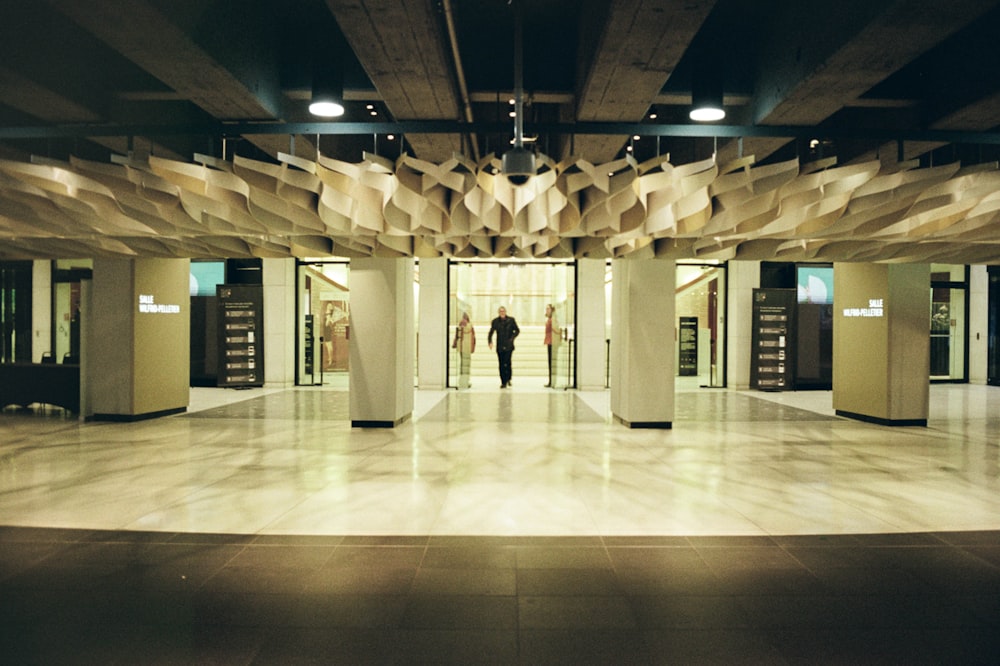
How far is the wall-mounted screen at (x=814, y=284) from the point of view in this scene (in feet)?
48.9

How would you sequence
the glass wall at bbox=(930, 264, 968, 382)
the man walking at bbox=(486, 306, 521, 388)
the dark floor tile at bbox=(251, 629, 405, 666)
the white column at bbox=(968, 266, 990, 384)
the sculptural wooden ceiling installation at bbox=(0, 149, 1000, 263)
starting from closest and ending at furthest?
1. the dark floor tile at bbox=(251, 629, 405, 666)
2. the sculptural wooden ceiling installation at bbox=(0, 149, 1000, 263)
3. the man walking at bbox=(486, 306, 521, 388)
4. the white column at bbox=(968, 266, 990, 384)
5. the glass wall at bbox=(930, 264, 968, 382)

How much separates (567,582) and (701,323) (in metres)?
15.3

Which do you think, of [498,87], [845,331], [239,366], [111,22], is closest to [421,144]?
[498,87]

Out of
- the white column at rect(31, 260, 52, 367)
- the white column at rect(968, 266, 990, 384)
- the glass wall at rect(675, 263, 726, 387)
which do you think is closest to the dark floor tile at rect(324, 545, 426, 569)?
the glass wall at rect(675, 263, 726, 387)

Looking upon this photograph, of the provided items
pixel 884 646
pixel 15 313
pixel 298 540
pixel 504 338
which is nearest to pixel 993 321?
Answer: pixel 504 338

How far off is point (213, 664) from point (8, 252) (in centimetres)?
795

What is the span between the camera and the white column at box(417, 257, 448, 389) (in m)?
13.9

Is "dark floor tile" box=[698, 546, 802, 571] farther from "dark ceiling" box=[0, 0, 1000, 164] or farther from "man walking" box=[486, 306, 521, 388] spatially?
"man walking" box=[486, 306, 521, 388]

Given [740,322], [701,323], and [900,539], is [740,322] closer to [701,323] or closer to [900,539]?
[701,323]

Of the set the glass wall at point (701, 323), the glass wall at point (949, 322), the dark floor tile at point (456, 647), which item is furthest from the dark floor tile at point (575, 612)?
the glass wall at point (949, 322)

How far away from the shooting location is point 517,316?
24.1 metres

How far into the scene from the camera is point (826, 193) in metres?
5.25

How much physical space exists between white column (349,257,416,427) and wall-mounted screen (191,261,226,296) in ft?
26.9

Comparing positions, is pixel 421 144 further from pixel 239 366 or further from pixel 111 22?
pixel 239 366
